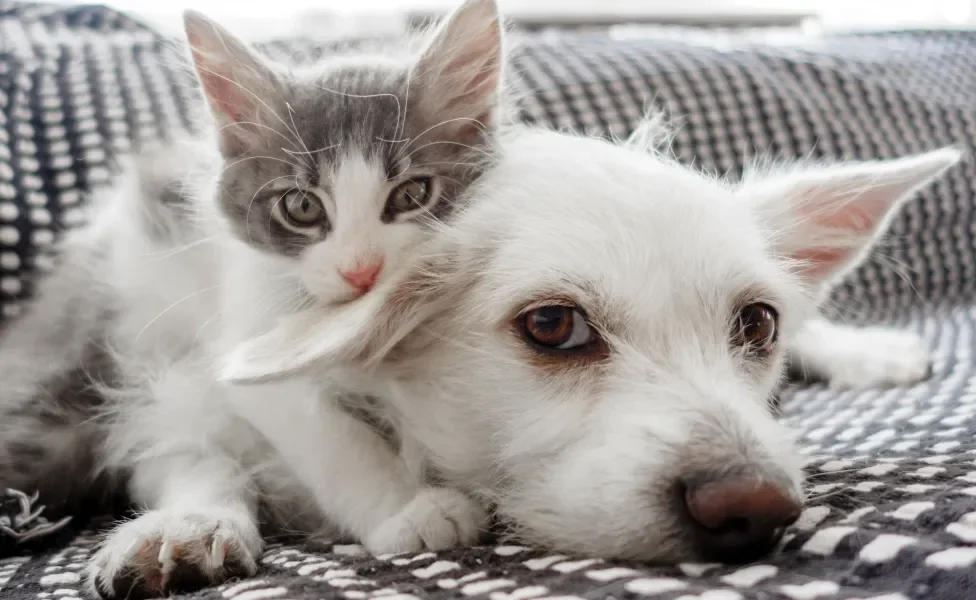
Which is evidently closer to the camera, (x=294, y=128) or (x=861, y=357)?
(x=294, y=128)

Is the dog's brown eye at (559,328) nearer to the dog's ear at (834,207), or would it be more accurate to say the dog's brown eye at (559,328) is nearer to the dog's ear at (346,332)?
the dog's ear at (346,332)

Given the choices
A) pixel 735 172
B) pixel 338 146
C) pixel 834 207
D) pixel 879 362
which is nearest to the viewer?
pixel 338 146

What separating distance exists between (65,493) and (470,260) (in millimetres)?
840

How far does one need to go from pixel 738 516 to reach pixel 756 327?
38cm

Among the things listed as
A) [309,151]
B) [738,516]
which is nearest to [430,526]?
[738,516]

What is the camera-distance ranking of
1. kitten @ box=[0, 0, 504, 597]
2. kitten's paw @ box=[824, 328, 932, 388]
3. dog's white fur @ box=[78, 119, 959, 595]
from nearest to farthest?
dog's white fur @ box=[78, 119, 959, 595] < kitten @ box=[0, 0, 504, 597] < kitten's paw @ box=[824, 328, 932, 388]

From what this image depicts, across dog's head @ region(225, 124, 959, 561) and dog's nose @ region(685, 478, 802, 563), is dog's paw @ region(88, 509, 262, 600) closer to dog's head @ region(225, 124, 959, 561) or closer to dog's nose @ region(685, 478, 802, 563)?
dog's head @ region(225, 124, 959, 561)

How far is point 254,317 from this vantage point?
1268mm

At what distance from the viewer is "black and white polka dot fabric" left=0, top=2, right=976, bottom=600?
822 mm

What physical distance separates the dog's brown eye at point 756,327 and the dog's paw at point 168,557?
720 mm

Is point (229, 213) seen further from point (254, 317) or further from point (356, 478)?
point (356, 478)

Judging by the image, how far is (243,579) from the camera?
3.29 feet

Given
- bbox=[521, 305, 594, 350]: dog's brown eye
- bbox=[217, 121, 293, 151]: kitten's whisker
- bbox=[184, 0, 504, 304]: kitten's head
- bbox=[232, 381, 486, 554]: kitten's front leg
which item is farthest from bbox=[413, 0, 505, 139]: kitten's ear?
bbox=[232, 381, 486, 554]: kitten's front leg

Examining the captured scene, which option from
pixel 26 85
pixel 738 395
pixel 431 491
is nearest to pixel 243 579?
pixel 431 491
